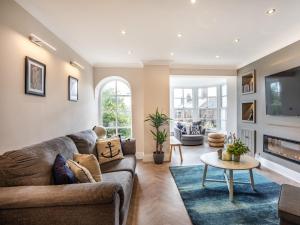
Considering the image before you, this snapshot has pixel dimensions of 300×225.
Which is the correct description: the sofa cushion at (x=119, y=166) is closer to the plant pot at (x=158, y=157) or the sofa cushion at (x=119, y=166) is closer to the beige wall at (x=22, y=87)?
the beige wall at (x=22, y=87)

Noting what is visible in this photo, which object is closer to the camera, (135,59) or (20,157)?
(20,157)

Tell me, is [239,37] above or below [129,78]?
above

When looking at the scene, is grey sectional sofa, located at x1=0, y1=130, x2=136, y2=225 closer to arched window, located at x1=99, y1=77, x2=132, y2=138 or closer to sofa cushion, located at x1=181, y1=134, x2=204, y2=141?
arched window, located at x1=99, y1=77, x2=132, y2=138

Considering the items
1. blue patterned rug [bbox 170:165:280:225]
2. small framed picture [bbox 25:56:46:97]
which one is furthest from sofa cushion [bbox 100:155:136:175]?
small framed picture [bbox 25:56:46:97]

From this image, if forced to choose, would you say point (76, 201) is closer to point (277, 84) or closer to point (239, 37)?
point (239, 37)

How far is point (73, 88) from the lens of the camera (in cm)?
360


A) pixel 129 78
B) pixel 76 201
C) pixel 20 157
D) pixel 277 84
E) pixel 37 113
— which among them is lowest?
pixel 76 201

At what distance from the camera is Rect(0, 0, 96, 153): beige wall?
1.86 m

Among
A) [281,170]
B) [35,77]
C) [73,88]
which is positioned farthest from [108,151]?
[281,170]

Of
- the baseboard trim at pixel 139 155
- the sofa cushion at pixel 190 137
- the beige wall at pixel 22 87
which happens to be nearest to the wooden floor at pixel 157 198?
the baseboard trim at pixel 139 155

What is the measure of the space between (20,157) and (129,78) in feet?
12.4

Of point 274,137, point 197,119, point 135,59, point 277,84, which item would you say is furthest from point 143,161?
point 197,119

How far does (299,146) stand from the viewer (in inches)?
131

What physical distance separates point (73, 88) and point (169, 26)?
2.09 meters
